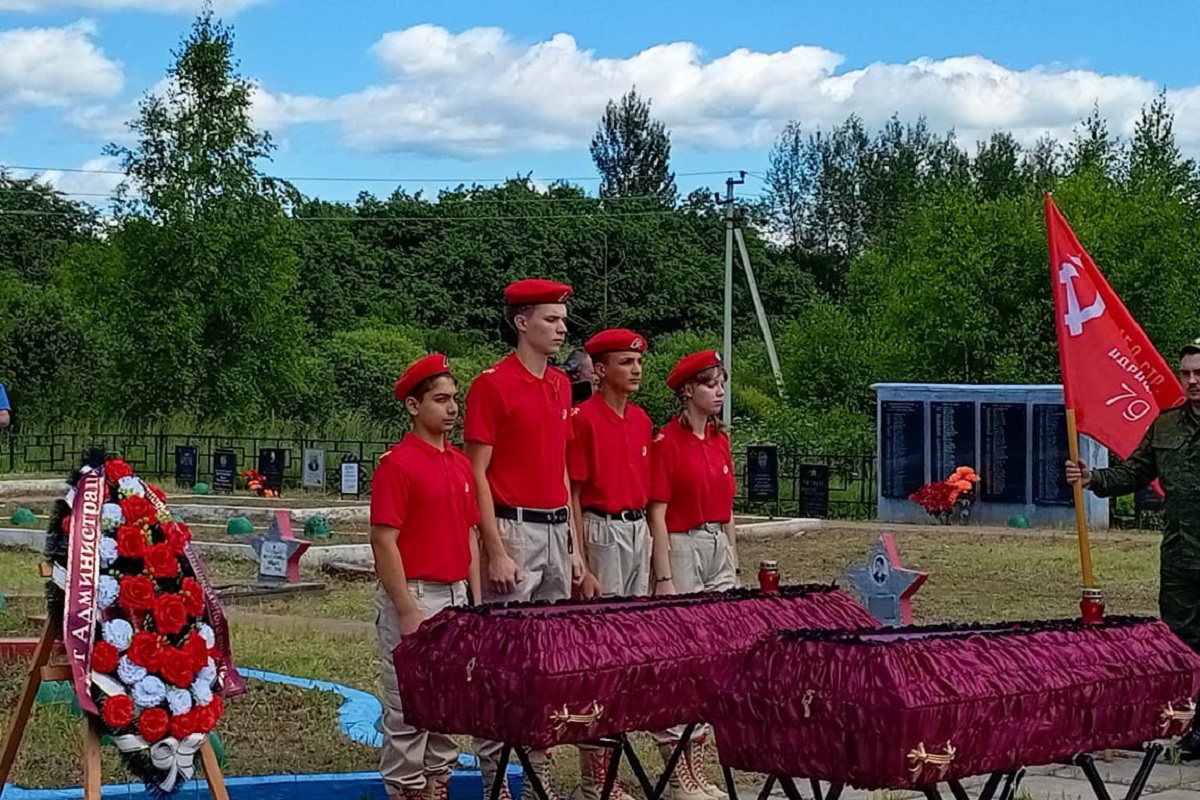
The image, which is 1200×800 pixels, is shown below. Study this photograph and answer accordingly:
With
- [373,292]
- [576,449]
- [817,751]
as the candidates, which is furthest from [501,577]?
[373,292]

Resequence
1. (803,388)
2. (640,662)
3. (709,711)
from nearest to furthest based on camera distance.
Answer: (709,711)
(640,662)
(803,388)

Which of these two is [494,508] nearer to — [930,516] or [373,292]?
[930,516]

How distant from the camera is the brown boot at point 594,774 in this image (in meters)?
6.42

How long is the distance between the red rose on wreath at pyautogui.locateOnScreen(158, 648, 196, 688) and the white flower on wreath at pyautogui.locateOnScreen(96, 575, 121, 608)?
22cm

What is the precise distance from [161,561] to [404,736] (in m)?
1.15

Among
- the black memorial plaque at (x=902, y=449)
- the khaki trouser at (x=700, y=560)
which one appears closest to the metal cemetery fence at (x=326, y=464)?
the black memorial plaque at (x=902, y=449)

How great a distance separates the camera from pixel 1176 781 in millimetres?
6992

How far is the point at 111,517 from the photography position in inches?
201

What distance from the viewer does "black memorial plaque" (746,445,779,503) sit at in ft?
75.5

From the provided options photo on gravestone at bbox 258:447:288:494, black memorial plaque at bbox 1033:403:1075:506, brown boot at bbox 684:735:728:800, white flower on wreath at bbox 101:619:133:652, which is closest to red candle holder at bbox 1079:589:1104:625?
brown boot at bbox 684:735:728:800

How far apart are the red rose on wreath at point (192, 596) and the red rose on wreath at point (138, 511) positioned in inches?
8.5

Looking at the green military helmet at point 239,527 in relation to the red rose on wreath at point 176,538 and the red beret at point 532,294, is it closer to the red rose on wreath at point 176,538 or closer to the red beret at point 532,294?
the red beret at point 532,294

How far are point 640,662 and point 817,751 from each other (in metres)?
0.98

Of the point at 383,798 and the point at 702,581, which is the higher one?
the point at 702,581
